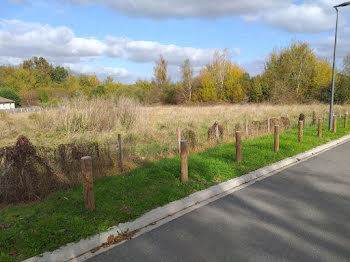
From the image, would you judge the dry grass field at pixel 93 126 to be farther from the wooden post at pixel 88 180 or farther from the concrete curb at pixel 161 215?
the wooden post at pixel 88 180

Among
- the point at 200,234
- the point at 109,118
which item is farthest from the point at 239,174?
the point at 109,118

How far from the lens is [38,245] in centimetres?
364

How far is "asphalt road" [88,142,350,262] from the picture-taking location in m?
3.54

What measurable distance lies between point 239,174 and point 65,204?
404 cm

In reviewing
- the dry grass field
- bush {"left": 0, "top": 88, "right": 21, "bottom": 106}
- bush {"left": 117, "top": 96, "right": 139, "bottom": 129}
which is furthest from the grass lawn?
bush {"left": 0, "top": 88, "right": 21, "bottom": 106}

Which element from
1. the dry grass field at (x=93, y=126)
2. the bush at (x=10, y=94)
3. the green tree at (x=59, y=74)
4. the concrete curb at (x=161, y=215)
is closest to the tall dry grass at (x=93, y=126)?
the dry grass field at (x=93, y=126)

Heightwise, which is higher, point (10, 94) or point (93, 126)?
point (10, 94)

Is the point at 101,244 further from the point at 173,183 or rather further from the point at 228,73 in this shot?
the point at 228,73

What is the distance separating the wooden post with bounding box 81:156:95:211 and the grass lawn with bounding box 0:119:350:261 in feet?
0.44

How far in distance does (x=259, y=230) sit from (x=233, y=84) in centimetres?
4542

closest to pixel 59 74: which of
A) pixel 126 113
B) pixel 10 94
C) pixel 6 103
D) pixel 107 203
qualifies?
pixel 10 94

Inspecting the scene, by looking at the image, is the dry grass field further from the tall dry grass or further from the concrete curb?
the concrete curb

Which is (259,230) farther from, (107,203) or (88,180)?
(88,180)

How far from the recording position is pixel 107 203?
4992 mm
